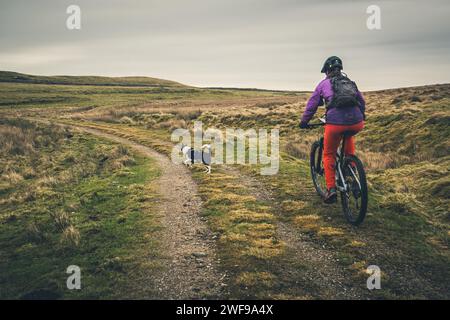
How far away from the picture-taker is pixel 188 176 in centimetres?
1350

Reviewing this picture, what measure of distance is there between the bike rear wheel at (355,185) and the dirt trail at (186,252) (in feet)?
10.3

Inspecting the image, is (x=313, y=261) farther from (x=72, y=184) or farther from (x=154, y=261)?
(x=72, y=184)

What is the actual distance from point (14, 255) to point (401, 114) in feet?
82.2

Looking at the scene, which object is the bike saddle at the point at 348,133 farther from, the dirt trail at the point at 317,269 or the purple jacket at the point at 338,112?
the dirt trail at the point at 317,269

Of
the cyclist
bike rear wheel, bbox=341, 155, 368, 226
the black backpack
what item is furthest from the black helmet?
bike rear wheel, bbox=341, 155, 368, 226

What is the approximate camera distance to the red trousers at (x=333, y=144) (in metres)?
7.29

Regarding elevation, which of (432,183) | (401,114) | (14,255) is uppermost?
(401,114)

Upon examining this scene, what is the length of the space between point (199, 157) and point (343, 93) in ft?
28.9

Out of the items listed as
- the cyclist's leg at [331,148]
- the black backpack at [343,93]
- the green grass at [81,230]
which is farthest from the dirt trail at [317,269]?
the black backpack at [343,93]

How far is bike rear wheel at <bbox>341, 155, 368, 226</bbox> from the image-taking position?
701 cm

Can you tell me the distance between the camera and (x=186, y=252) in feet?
22.1
